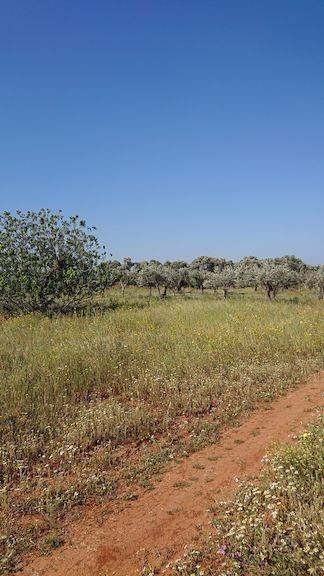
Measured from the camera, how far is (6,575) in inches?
150

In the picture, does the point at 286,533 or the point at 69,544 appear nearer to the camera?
the point at 286,533

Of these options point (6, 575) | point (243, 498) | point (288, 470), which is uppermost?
point (288, 470)

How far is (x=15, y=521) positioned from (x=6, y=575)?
81cm

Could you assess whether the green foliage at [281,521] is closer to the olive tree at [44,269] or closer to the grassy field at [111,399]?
the grassy field at [111,399]

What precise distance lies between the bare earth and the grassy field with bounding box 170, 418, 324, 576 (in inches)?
11.9

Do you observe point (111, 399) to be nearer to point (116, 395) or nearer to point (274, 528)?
point (116, 395)

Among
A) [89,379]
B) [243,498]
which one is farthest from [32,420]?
[243,498]

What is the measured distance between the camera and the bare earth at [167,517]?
3859mm

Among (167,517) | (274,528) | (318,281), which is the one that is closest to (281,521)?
(274,528)

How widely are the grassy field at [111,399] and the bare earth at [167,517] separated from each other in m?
0.28

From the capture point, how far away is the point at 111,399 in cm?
762

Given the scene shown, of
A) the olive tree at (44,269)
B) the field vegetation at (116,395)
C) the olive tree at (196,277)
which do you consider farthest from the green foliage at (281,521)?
the olive tree at (196,277)

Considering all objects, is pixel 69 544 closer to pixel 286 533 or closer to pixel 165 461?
pixel 165 461

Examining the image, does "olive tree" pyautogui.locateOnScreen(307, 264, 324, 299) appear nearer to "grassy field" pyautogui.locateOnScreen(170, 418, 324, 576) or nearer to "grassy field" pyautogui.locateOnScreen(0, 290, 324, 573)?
"grassy field" pyautogui.locateOnScreen(0, 290, 324, 573)
